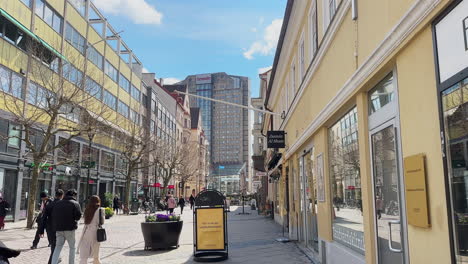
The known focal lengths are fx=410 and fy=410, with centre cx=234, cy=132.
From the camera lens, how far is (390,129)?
5.05m

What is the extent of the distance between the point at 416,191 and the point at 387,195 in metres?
1.24

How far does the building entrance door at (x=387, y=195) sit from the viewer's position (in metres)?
4.80

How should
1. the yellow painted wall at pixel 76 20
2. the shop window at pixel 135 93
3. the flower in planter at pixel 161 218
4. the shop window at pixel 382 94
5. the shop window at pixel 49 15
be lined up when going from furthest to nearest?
the shop window at pixel 135 93
the yellow painted wall at pixel 76 20
the shop window at pixel 49 15
the flower in planter at pixel 161 218
the shop window at pixel 382 94

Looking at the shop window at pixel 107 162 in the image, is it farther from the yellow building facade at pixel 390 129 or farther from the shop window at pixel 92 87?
the yellow building facade at pixel 390 129

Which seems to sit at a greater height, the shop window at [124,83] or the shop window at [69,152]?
the shop window at [124,83]

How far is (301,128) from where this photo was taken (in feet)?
40.4

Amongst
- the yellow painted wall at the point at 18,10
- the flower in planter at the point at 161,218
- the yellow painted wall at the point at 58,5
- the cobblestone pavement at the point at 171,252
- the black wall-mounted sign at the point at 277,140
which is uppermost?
the yellow painted wall at the point at 58,5

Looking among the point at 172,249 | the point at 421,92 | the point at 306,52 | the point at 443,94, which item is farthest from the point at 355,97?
the point at 172,249

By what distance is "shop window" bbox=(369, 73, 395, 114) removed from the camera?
505 centimetres

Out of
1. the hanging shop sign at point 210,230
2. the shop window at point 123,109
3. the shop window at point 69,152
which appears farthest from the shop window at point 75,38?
the hanging shop sign at point 210,230

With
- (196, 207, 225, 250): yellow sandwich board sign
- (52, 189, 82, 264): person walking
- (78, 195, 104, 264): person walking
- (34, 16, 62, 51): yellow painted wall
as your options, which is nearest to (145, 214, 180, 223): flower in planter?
(196, 207, 225, 250): yellow sandwich board sign

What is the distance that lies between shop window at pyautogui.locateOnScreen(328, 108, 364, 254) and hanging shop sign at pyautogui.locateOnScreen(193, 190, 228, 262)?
11.8 ft

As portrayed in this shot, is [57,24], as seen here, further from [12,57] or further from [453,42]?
[453,42]

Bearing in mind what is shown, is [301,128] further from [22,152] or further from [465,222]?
[22,152]
